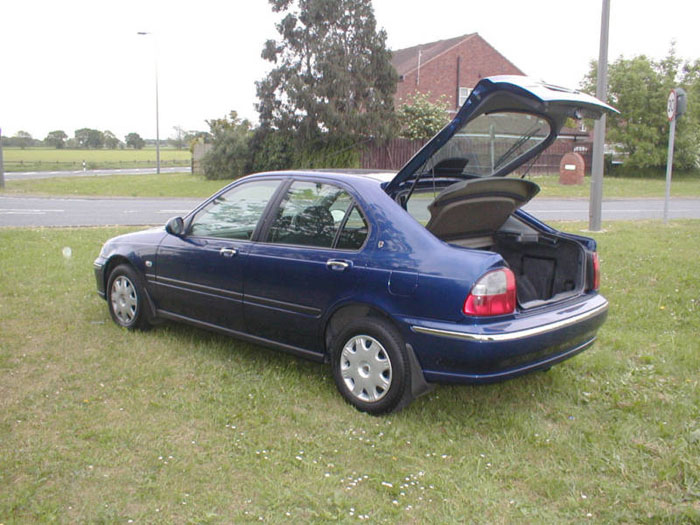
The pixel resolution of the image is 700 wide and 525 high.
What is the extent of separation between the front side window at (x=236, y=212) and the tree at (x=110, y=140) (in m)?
87.2

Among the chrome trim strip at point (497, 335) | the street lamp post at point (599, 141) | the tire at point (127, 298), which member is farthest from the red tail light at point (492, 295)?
the street lamp post at point (599, 141)

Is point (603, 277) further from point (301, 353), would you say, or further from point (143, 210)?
point (143, 210)

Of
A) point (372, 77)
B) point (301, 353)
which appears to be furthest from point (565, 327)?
point (372, 77)

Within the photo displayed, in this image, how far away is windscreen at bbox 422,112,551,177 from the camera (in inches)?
166

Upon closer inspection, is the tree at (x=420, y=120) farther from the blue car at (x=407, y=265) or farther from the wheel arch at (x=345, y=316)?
the wheel arch at (x=345, y=316)

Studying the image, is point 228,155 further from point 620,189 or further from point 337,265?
point 337,265

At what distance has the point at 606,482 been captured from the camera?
3.32 meters

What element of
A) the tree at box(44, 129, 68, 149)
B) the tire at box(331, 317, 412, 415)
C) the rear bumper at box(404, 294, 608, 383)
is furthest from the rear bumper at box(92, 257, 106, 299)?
the tree at box(44, 129, 68, 149)

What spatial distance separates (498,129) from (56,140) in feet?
280

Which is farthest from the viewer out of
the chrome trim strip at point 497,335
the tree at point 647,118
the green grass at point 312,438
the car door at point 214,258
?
the tree at point 647,118

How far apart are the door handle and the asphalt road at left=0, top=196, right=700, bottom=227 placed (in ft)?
33.7

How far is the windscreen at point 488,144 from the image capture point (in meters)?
4.22

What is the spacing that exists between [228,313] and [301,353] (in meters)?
0.75

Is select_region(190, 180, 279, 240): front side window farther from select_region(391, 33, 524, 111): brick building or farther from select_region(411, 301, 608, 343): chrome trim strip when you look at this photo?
select_region(391, 33, 524, 111): brick building
